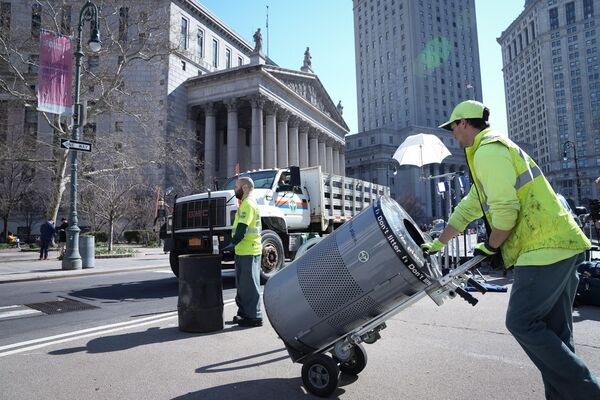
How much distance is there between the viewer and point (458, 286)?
114 inches

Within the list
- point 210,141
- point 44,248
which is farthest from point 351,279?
point 210,141

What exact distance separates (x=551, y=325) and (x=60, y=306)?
7.80 meters

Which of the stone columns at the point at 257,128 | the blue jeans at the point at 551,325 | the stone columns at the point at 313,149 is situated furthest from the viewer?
the stone columns at the point at 313,149

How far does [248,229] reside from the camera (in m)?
5.66

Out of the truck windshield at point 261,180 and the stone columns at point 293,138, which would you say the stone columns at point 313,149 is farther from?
the truck windshield at point 261,180

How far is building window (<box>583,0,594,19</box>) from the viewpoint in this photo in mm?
107000

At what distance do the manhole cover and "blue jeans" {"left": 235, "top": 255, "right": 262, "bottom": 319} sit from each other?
3.32 meters

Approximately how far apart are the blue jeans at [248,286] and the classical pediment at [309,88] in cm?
4049

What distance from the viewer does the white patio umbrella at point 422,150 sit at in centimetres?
1784

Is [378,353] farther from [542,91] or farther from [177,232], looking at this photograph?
[542,91]

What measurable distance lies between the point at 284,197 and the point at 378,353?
6.52 meters

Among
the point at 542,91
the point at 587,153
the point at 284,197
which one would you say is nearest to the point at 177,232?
the point at 284,197

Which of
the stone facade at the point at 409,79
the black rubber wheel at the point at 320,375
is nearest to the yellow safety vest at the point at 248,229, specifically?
the black rubber wheel at the point at 320,375

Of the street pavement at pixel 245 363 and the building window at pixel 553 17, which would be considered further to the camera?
the building window at pixel 553 17
